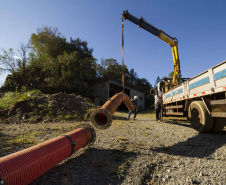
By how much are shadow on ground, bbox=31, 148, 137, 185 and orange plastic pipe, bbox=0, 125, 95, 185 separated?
22 centimetres

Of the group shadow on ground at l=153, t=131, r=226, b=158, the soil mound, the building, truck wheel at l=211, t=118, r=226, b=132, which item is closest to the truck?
truck wheel at l=211, t=118, r=226, b=132

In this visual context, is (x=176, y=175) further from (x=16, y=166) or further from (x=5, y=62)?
(x=5, y=62)

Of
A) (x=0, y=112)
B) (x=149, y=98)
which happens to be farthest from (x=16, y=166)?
(x=149, y=98)

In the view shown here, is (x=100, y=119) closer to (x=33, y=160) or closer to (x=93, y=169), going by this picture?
(x=93, y=169)

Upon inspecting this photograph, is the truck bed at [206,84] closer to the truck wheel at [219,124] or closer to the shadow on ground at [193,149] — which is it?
the truck wheel at [219,124]

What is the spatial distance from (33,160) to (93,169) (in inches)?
40.2

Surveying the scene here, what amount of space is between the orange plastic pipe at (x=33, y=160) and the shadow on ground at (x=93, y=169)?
0.71 ft

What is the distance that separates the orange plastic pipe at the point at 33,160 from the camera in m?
1.60

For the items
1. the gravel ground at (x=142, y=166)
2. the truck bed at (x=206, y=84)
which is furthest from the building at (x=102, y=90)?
the gravel ground at (x=142, y=166)

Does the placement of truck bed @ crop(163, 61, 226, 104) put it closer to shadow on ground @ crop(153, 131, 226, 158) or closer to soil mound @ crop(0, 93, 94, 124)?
shadow on ground @ crop(153, 131, 226, 158)

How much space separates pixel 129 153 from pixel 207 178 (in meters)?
1.51

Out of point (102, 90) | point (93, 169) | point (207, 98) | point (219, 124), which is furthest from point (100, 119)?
point (102, 90)

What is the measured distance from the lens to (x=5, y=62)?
58.3 feet

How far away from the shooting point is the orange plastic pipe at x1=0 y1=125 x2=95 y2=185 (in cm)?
160
